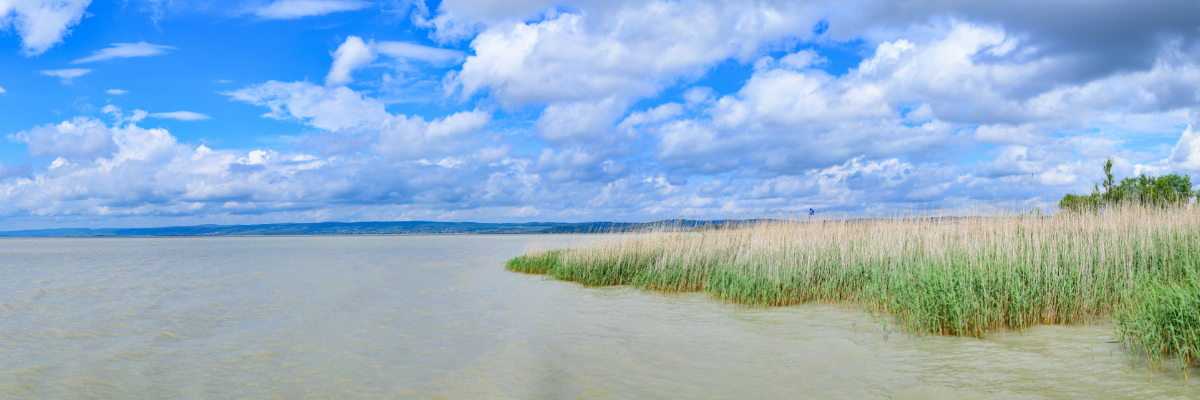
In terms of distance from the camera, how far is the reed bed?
781 centimetres

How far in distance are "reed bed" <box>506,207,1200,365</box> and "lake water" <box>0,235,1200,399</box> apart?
0.46 m

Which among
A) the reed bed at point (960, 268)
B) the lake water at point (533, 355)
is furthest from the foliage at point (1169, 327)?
the lake water at point (533, 355)

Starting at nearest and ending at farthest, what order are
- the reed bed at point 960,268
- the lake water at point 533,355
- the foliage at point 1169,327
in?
the foliage at point 1169,327
the lake water at point 533,355
the reed bed at point 960,268

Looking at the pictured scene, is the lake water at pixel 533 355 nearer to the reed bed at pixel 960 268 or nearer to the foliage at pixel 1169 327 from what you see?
the foliage at pixel 1169 327

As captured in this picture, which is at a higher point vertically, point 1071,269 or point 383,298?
point 1071,269

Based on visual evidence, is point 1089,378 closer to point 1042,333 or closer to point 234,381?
point 1042,333

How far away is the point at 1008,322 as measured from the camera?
8.33m

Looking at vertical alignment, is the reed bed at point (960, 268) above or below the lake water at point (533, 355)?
above

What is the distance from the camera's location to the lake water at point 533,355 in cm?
618

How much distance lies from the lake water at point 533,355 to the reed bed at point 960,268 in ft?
1.51

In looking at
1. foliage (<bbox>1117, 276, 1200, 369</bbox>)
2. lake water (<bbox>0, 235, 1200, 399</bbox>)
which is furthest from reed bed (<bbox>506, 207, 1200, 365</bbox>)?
lake water (<bbox>0, 235, 1200, 399</bbox>)

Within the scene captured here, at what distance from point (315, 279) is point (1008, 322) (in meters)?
21.9

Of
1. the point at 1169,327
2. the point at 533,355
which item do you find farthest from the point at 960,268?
the point at 533,355

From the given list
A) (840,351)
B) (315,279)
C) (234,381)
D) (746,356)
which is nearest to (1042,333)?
(840,351)
